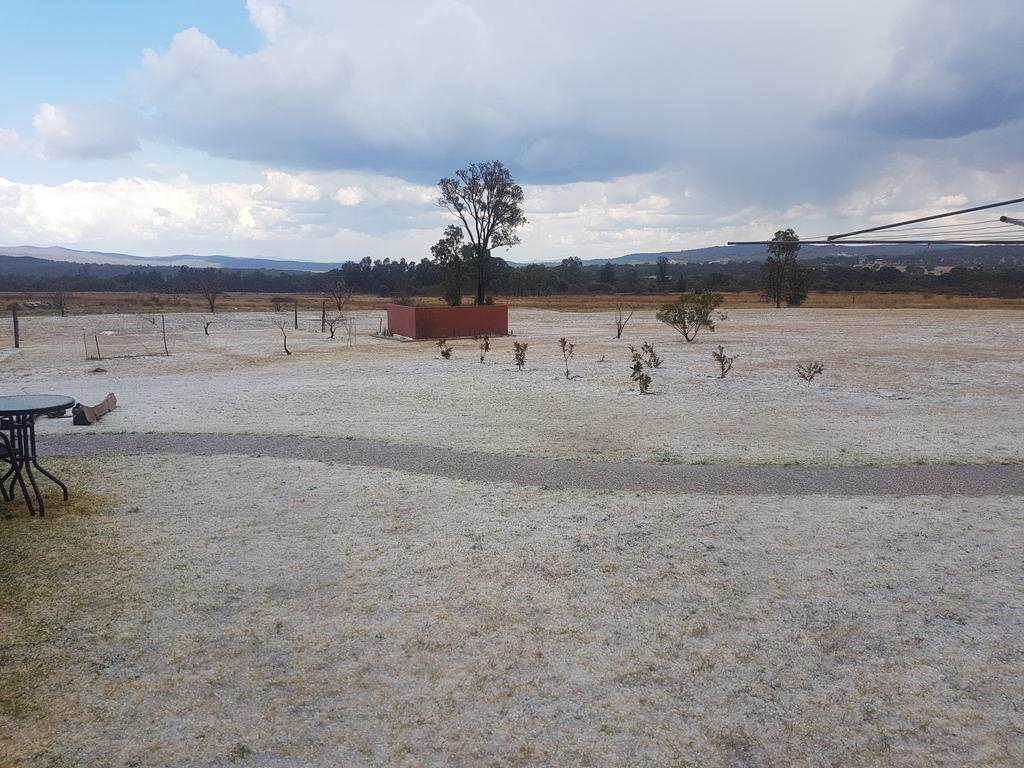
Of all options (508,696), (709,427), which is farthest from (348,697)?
(709,427)

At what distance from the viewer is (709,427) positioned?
10.6 meters

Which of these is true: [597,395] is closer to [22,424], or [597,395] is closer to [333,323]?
[22,424]

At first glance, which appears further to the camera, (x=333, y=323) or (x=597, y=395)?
(x=333, y=323)

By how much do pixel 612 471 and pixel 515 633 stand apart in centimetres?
400

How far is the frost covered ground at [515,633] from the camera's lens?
332cm

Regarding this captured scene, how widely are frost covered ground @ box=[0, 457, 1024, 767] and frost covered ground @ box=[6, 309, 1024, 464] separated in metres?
2.72

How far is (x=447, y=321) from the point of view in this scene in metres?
29.8

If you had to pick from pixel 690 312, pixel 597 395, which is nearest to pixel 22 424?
pixel 597 395

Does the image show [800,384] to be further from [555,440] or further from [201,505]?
[201,505]

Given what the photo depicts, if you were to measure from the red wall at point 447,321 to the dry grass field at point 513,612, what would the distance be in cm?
1871

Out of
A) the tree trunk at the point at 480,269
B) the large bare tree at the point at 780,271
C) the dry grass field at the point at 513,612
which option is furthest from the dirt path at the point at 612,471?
the large bare tree at the point at 780,271

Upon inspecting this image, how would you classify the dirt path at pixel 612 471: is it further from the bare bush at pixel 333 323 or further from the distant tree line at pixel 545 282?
the distant tree line at pixel 545 282

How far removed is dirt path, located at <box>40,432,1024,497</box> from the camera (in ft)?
24.6

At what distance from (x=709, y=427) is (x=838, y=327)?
82.3 feet
